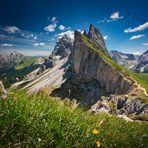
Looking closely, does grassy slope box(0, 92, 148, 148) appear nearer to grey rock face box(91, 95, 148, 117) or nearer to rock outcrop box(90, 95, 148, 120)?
rock outcrop box(90, 95, 148, 120)

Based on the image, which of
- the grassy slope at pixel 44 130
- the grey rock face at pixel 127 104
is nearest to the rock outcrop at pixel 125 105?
the grey rock face at pixel 127 104

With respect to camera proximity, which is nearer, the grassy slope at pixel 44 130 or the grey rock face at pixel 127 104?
the grassy slope at pixel 44 130

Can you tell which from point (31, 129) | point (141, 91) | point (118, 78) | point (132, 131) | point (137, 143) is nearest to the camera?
point (31, 129)

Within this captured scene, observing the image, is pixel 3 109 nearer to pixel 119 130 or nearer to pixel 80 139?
pixel 80 139

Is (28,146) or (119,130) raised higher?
(28,146)

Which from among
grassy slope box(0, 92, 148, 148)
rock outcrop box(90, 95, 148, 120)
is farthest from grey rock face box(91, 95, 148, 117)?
grassy slope box(0, 92, 148, 148)

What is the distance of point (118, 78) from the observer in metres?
184

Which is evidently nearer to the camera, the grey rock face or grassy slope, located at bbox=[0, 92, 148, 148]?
grassy slope, located at bbox=[0, 92, 148, 148]

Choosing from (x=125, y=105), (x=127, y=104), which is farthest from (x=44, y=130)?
(x=127, y=104)

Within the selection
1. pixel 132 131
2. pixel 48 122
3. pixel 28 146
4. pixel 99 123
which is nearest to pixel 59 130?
pixel 48 122

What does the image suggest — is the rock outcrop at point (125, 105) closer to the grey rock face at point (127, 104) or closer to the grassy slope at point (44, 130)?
the grey rock face at point (127, 104)

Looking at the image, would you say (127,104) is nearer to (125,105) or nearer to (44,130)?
(125,105)

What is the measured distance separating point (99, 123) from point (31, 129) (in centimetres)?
324

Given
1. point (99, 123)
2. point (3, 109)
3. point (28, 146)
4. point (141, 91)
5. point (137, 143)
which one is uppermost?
point (3, 109)
